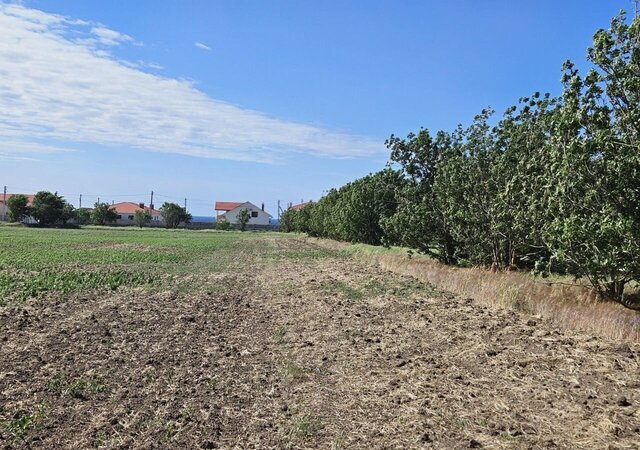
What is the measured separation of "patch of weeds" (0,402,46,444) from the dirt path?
2 centimetres

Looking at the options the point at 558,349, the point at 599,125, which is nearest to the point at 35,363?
the point at 558,349

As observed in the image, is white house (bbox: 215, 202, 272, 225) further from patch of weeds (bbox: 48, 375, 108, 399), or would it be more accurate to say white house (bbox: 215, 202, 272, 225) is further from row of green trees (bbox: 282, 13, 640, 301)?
patch of weeds (bbox: 48, 375, 108, 399)

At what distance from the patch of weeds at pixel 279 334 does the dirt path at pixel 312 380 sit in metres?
0.04

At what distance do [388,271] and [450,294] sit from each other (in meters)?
7.54

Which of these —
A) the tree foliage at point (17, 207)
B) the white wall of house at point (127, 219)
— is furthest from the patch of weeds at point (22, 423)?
the white wall of house at point (127, 219)

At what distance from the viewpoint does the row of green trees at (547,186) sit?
965 centimetres

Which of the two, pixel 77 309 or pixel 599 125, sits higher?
pixel 599 125

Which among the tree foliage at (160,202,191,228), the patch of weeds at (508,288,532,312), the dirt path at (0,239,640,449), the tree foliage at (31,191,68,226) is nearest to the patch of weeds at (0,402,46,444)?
the dirt path at (0,239,640,449)

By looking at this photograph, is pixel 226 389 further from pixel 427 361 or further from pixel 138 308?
pixel 138 308

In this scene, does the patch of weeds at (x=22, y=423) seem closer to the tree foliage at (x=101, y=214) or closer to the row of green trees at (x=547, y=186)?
the row of green trees at (x=547, y=186)

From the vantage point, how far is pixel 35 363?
7.66m

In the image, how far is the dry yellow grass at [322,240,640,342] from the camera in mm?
9438

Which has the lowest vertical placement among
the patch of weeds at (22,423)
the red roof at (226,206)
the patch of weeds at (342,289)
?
the patch of weeds at (22,423)

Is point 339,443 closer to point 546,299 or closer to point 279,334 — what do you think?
point 279,334
